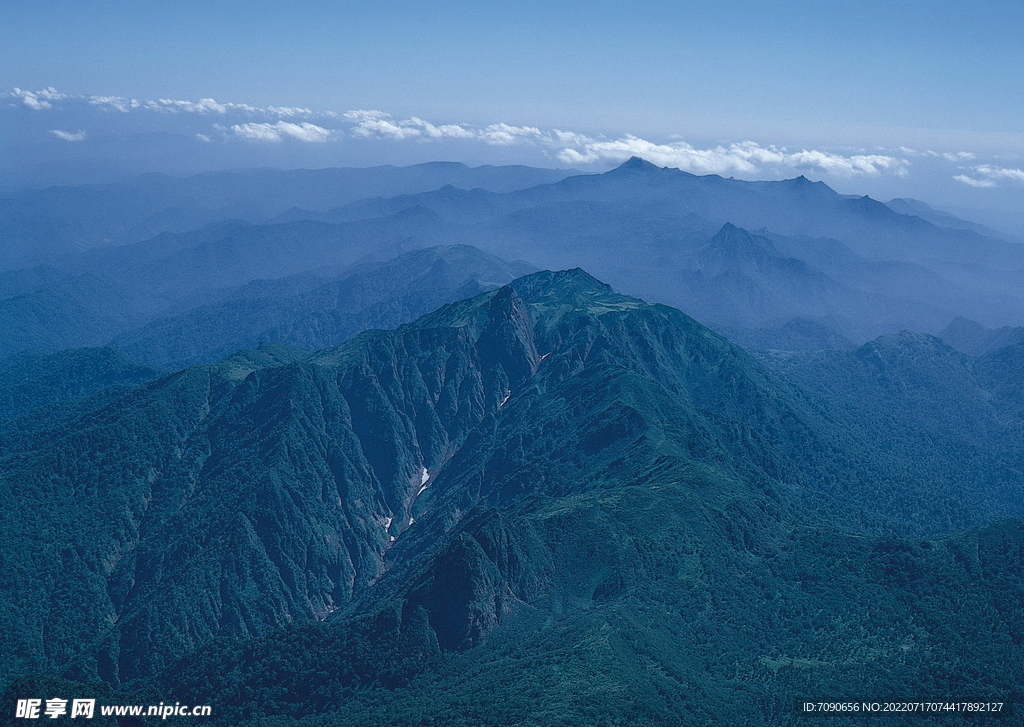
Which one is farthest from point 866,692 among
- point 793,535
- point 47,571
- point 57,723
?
point 47,571

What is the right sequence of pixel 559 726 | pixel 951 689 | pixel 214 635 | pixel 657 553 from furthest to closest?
pixel 214 635, pixel 657 553, pixel 951 689, pixel 559 726

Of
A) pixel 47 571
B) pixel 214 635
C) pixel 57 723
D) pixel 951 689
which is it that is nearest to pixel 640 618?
pixel 951 689

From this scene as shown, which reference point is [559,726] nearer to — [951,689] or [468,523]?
[951,689]

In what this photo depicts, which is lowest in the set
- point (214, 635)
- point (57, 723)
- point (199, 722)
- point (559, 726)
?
point (214, 635)

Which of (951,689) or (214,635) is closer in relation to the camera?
(951,689)

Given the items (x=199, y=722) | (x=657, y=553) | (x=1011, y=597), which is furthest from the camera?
(x=657, y=553)

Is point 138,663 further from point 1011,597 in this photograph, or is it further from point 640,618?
point 1011,597

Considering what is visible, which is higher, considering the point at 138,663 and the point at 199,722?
the point at 199,722

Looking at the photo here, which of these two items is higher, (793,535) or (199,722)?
(793,535)

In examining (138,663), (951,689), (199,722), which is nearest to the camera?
(951,689)
